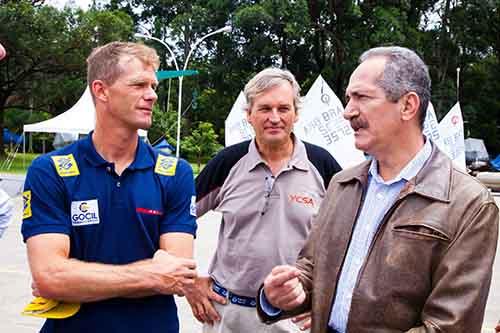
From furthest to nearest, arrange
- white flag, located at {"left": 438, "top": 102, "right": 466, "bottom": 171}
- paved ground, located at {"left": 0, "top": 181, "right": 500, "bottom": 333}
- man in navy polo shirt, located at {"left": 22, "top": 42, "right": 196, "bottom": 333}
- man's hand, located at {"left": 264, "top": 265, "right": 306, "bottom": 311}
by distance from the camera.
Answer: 1. white flag, located at {"left": 438, "top": 102, "right": 466, "bottom": 171}
2. paved ground, located at {"left": 0, "top": 181, "right": 500, "bottom": 333}
3. man in navy polo shirt, located at {"left": 22, "top": 42, "right": 196, "bottom": 333}
4. man's hand, located at {"left": 264, "top": 265, "right": 306, "bottom": 311}

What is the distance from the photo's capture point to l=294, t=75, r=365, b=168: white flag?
42.1 ft

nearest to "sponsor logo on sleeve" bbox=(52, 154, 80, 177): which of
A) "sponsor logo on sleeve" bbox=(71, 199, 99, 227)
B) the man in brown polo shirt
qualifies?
"sponsor logo on sleeve" bbox=(71, 199, 99, 227)

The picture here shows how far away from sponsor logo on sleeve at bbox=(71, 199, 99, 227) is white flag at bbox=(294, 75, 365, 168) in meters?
10.7

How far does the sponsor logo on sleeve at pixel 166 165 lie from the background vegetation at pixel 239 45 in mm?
31137

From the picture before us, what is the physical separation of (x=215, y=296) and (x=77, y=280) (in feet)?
3.59

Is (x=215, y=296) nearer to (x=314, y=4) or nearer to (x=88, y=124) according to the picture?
(x=88, y=124)

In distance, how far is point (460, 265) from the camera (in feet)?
6.04

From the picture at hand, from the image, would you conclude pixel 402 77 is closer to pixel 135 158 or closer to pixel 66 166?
pixel 135 158

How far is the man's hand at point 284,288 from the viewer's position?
2084mm

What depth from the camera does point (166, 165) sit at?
2.49m

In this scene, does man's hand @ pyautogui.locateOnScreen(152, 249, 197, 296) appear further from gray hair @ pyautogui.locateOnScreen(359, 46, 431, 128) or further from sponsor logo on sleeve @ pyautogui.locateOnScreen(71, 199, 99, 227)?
gray hair @ pyautogui.locateOnScreen(359, 46, 431, 128)

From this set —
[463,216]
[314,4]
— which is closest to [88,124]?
[463,216]

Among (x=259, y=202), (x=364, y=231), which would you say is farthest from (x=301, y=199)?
(x=364, y=231)

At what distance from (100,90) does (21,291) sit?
4.97 meters
